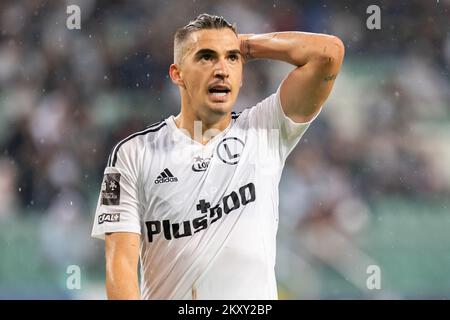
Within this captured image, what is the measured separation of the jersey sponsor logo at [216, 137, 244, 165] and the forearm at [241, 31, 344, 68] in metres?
0.45

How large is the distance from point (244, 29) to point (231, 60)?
3.30 meters

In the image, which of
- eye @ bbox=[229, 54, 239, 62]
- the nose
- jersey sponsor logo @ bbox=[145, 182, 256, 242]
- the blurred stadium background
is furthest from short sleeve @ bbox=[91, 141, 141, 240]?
the blurred stadium background

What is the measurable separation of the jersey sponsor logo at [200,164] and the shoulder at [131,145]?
28 cm

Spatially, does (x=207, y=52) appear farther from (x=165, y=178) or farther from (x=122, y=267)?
(x=122, y=267)

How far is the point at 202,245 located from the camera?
3646 mm

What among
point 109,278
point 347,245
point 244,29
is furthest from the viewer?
point 244,29

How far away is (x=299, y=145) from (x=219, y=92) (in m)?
3.08

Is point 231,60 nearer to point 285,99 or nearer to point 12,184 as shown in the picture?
point 285,99

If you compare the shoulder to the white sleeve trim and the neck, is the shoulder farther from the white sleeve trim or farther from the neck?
the white sleeve trim

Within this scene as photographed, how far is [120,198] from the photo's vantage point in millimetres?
3691

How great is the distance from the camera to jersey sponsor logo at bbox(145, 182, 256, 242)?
368 centimetres

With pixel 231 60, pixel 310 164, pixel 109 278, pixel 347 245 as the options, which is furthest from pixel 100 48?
pixel 109 278

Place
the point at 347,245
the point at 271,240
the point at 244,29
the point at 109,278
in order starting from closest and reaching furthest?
1. the point at 109,278
2. the point at 271,240
3. the point at 347,245
4. the point at 244,29

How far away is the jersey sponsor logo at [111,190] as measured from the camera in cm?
369
